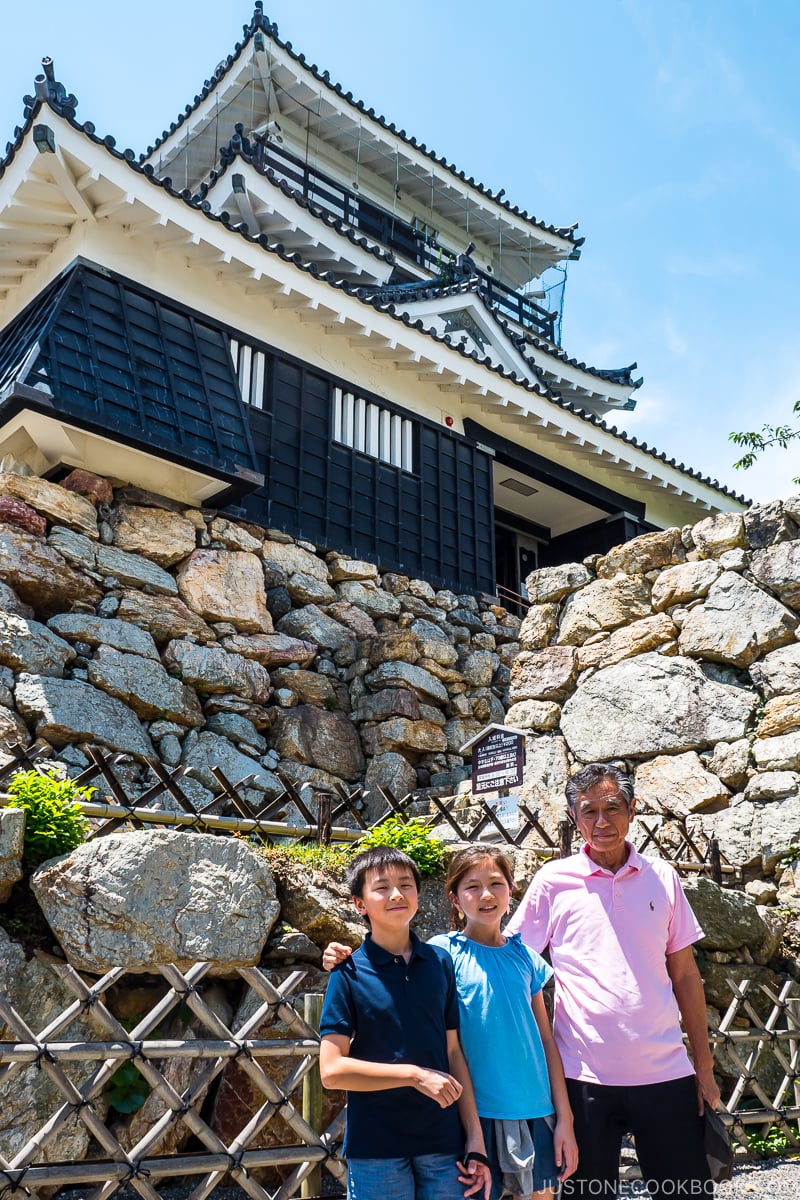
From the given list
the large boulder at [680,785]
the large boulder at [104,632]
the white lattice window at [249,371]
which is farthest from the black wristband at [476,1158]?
the white lattice window at [249,371]

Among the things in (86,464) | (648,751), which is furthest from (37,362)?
(648,751)

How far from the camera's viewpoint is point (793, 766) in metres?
6.05

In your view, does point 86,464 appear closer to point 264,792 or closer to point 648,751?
point 264,792

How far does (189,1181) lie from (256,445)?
23.0ft

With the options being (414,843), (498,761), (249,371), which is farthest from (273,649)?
(414,843)

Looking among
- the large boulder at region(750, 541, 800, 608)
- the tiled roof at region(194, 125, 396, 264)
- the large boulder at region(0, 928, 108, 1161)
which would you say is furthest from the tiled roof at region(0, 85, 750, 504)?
the large boulder at region(0, 928, 108, 1161)

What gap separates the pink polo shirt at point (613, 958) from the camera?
105 inches

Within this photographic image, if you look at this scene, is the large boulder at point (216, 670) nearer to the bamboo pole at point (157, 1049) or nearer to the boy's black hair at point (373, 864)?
the bamboo pole at point (157, 1049)

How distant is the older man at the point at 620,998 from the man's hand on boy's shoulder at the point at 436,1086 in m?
0.52

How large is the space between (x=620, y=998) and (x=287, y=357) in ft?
28.3

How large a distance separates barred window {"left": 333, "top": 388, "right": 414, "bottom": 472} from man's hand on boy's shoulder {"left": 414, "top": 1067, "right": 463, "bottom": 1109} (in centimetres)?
857

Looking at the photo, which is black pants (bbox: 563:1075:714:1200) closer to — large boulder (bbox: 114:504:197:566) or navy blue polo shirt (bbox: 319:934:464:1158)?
navy blue polo shirt (bbox: 319:934:464:1158)

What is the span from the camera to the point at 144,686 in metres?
7.83

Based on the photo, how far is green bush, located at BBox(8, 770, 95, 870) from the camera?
421 cm
